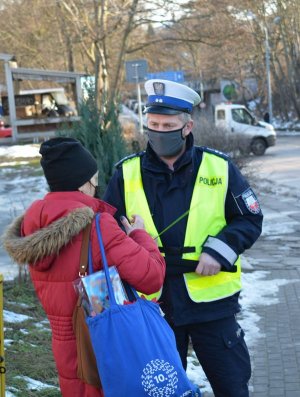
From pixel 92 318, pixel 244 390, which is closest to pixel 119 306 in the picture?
pixel 92 318

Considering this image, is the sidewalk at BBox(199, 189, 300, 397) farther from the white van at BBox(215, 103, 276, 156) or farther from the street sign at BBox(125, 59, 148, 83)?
the white van at BBox(215, 103, 276, 156)

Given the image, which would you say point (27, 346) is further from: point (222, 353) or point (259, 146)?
point (259, 146)

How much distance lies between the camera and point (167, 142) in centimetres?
327

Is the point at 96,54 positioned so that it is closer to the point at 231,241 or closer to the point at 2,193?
the point at 2,193

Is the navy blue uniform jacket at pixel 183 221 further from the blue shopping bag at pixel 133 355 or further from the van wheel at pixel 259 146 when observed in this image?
the van wheel at pixel 259 146

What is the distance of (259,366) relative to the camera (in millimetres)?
5480

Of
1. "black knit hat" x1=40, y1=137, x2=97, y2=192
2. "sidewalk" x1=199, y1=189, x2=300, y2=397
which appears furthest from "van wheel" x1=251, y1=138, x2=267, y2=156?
"black knit hat" x1=40, y1=137, x2=97, y2=192

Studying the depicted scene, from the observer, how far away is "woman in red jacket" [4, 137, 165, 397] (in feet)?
8.72

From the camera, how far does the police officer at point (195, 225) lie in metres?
3.22

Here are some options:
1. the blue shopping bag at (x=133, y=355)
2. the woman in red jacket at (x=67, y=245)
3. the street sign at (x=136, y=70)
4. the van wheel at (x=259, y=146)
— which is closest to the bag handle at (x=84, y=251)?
the woman in red jacket at (x=67, y=245)

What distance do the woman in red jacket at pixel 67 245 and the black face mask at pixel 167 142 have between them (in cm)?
51

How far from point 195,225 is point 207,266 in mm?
198

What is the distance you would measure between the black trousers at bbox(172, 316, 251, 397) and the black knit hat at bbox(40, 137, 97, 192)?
884 mm

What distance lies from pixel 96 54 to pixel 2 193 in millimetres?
10797
